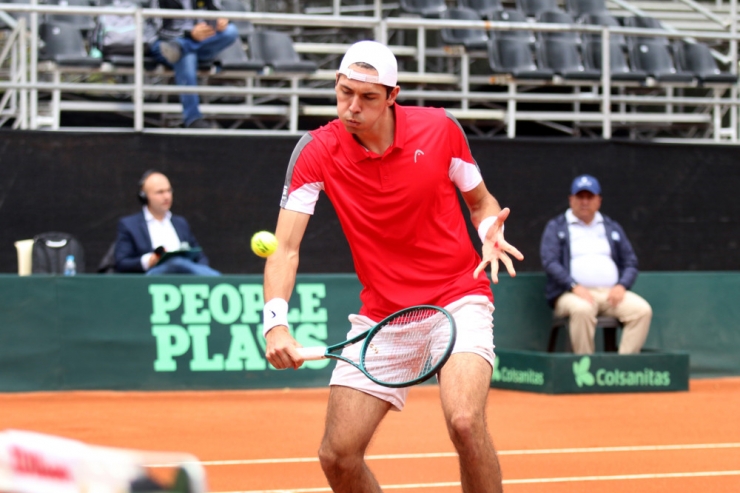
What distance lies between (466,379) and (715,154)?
8656 mm

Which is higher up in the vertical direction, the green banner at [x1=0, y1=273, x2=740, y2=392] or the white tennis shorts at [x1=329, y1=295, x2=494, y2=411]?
the white tennis shorts at [x1=329, y1=295, x2=494, y2=411]

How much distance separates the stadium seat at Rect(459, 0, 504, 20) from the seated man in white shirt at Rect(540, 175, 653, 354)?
14.7 ft

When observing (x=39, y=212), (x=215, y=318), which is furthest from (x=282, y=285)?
(x=39, y=212)

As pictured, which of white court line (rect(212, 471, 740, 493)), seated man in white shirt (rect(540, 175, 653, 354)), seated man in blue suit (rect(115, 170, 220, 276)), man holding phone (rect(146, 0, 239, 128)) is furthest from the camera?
man holding phone (rect(146, 0, 239, 128))

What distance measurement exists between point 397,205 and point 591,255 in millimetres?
5724

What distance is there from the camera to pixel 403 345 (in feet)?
14.0

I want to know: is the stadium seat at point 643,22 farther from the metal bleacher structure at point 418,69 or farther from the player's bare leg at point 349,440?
the player's bare leg at point 349,440

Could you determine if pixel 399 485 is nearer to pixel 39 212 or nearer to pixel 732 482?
pixel 732 482

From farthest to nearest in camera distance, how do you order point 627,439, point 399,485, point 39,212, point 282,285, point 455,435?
1. point 39,212
2. point 627,439
3. point 399,485
4. point 282,285
5. point 455,435

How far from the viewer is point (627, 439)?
7191 mm

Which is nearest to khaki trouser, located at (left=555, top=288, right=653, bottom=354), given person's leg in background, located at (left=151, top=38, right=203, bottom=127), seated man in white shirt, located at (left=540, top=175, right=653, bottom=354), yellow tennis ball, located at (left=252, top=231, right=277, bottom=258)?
seated man in white shirt, located at (left=540, top=175, right=653, bottom=354)

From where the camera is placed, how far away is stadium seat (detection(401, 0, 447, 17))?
13.2 m

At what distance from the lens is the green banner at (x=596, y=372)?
926 centimetres

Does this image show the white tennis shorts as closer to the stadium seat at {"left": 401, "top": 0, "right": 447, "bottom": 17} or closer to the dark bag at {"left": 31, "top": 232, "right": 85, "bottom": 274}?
the dark bag at {"left": 31, "top": 232, "right": 85, "bottom": 274}
